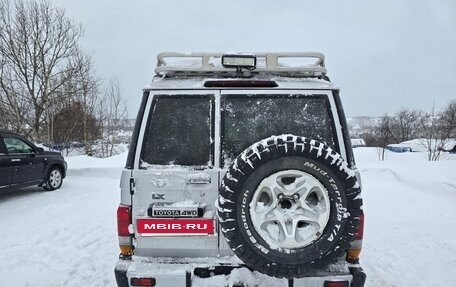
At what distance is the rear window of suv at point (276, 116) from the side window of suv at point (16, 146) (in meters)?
7.32

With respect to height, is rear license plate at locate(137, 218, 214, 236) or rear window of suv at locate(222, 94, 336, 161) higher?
rear window of suv at locate(222, 94, 336, 161)

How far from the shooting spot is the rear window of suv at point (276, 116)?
2.54m

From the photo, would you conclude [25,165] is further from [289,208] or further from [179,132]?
[289,208]

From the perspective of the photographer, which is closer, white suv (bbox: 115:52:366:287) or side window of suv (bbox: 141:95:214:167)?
white suv (bbox: 115:52:366:287)

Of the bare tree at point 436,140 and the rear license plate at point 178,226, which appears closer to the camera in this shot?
the rear license plate at point 178,226

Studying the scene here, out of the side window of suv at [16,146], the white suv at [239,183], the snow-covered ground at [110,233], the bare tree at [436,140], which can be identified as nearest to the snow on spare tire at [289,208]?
the white suv at [239,183]

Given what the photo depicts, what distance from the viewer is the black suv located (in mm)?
7465

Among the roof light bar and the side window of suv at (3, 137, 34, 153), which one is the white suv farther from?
the side window of suv at (3, 137, 34, 153)

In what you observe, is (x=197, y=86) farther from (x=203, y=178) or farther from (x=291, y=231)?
(x=291, y=231)

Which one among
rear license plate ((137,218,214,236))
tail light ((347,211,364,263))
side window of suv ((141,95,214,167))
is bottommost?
tail light ((347,211,364,263))

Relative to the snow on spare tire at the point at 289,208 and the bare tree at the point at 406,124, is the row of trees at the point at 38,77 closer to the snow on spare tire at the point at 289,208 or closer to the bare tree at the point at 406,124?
the snow on spare tire at the point at 289,208

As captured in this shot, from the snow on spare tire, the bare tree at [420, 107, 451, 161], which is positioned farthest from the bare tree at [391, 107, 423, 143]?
the snow on spare tire

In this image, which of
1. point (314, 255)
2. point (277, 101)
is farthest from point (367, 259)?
point (277, 101)

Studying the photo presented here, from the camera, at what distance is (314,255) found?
2.11 m
